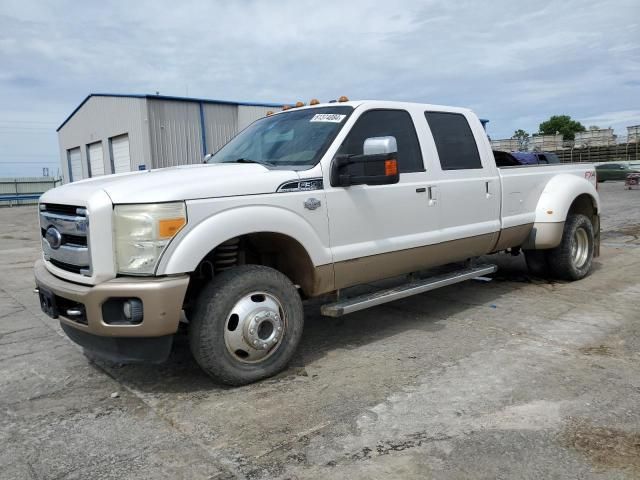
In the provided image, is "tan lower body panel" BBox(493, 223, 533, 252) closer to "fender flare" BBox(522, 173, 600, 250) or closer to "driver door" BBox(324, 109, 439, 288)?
"fender flare" BBox(522, 173, 600, 250)

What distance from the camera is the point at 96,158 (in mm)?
27828

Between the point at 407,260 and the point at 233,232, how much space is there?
1743 mm

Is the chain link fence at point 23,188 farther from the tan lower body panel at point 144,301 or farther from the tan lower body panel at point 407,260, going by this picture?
the tan lower body panel at point 144,301

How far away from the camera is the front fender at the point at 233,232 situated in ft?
10.8

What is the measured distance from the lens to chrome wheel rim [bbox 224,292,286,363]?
3.59 meters

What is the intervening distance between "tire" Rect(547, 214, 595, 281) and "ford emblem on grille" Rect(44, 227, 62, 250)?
5216 mm

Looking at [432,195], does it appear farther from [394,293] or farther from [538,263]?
[538,263]

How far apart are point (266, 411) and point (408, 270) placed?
1.96 meters

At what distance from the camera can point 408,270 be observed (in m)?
4.78

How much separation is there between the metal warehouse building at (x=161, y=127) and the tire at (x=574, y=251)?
17393mm

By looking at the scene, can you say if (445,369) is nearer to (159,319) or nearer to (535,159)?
(159,319)

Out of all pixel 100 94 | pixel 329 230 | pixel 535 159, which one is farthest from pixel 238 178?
pixel 100 94

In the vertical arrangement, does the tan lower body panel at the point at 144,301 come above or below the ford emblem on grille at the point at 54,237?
below

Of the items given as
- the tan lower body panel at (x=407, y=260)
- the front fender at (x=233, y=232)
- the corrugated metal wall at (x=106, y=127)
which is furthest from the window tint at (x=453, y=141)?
the corrugated metal wall at (x=106, y=127)
